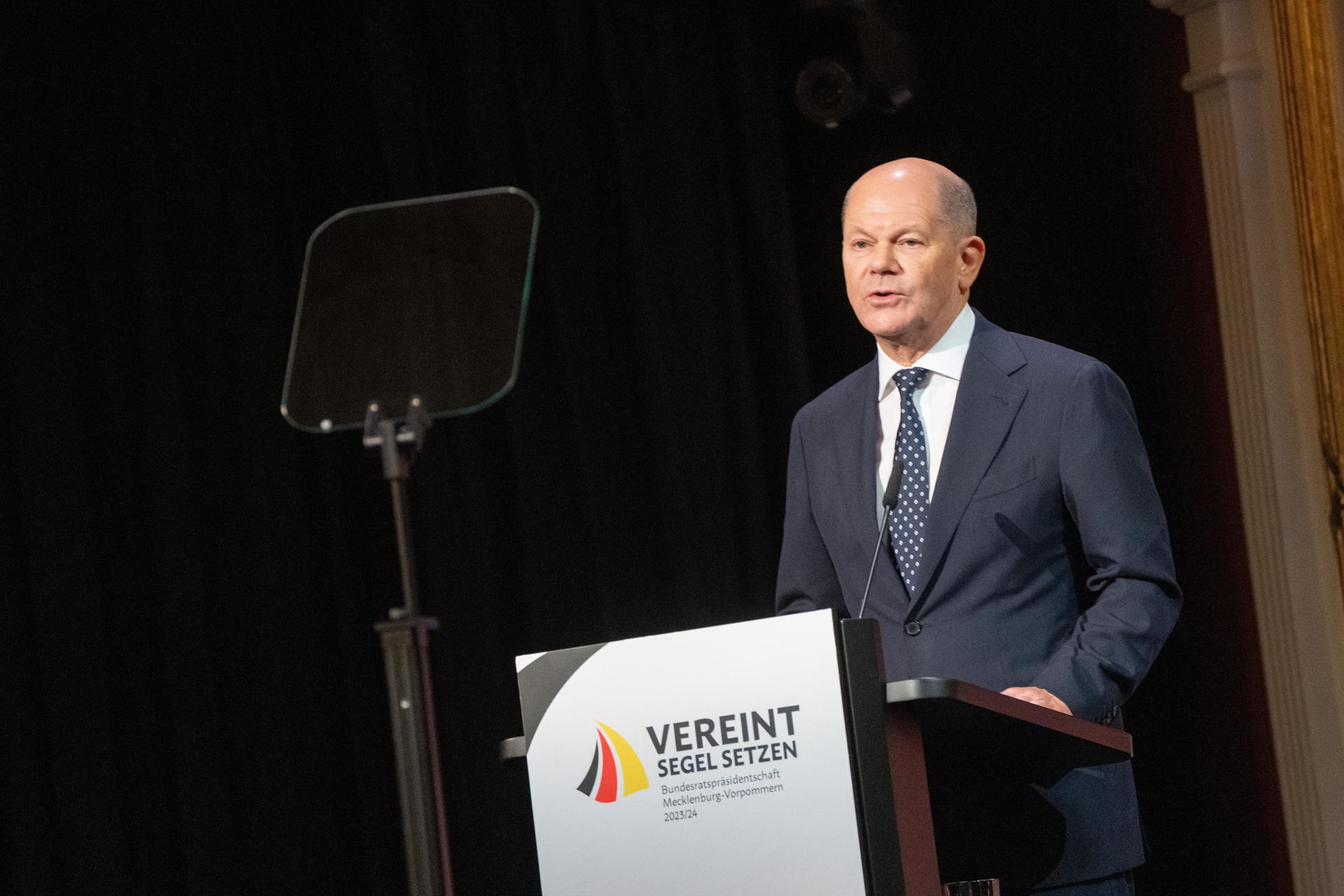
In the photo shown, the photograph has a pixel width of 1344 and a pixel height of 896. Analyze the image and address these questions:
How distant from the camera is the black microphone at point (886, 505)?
5.72ft

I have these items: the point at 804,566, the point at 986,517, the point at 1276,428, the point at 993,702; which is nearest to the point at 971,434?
the point at 986,517

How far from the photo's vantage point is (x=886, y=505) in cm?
176

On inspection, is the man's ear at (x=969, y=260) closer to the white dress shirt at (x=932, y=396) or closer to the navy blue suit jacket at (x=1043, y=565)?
the white dress shirt at (x=932, y=396)

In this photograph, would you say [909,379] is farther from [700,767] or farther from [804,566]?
[700,767]

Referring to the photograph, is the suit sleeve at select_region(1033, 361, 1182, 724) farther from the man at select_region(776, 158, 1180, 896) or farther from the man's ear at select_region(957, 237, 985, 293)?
the man's ear at select_region(957, 237, 985, 293)

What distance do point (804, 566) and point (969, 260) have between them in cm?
53

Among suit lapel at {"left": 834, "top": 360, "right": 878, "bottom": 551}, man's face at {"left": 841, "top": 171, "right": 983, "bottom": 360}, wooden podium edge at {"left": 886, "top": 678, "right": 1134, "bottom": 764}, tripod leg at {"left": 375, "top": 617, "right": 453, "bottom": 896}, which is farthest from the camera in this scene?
man's face at {"left": 841, "top": 171, "right": 983, "bottom": 360}

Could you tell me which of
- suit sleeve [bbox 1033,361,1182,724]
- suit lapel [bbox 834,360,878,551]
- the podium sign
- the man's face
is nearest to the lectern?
the podium sign

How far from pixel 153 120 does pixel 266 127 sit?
286mm

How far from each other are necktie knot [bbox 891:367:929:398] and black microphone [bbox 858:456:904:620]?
17cm

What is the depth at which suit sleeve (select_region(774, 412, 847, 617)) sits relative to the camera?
7.13 feet

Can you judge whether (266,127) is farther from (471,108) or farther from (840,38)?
(840,38)

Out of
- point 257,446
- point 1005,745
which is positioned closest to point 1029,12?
point 257,446

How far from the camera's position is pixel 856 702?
53.7 inches
